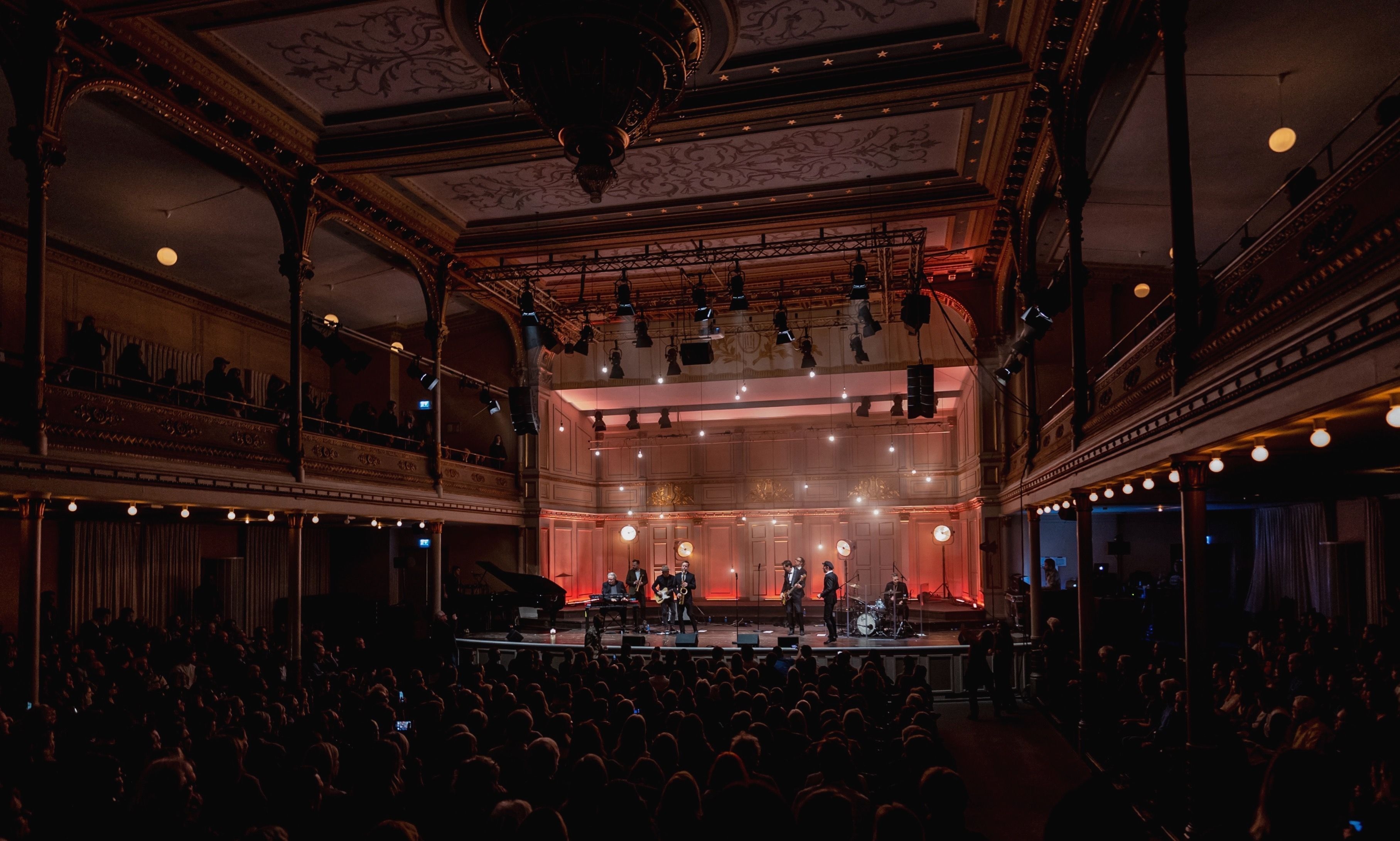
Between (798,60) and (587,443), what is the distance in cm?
1558

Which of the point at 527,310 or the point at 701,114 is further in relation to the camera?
the point at 527,310

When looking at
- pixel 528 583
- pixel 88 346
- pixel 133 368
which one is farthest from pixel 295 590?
pixel 528 583

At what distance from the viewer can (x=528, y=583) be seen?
1900 cm

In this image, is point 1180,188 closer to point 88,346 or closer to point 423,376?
point 88,346

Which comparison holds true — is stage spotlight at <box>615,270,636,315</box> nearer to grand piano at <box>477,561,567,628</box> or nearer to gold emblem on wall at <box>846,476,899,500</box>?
grand piano at <box>477,561,567,628</box>

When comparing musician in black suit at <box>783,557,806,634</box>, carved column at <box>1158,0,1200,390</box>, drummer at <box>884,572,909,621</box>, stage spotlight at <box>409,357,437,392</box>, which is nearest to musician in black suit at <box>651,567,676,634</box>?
musician in black suit at <box>783,557,806,634</box>

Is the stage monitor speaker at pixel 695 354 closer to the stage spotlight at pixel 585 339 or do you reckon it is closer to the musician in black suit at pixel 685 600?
the stage spotlight at pixel 585 339

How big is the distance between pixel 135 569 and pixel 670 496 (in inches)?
503

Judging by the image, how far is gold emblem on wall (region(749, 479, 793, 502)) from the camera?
944 inches

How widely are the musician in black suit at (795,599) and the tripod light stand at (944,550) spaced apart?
3.96 m

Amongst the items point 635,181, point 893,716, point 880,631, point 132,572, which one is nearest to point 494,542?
point 132,572

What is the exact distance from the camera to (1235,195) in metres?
12.2

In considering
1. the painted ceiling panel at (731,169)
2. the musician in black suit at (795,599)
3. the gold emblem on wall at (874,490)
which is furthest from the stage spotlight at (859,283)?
the gold emblem on wall at (874,490)

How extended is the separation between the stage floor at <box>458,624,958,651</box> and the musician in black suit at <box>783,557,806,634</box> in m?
0.24
